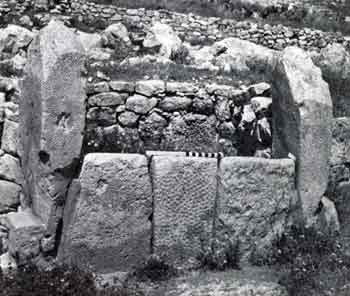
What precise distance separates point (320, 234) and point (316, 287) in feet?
3.09

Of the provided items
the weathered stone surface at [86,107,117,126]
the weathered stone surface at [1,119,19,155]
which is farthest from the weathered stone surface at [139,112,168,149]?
the weathered stone surface at [1,119,19,155]

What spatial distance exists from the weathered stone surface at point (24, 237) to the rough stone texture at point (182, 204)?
1184 mm

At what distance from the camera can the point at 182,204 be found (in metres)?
5.41

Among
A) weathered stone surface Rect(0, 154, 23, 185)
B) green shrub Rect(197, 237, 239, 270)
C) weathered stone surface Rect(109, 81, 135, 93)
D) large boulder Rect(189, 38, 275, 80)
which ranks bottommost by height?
green shrub Rect(197, 237, 239, 270)

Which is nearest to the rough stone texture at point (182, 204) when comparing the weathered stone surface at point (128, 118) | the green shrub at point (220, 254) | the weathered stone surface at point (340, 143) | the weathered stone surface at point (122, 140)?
the green shrub at point (220, 254)

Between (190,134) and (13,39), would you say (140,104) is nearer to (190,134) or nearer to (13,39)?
(190,134)

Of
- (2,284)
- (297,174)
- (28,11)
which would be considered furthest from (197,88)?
(28,11)

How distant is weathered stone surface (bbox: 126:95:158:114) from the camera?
6590mm

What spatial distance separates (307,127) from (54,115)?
2841 mm

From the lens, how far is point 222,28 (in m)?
12.2

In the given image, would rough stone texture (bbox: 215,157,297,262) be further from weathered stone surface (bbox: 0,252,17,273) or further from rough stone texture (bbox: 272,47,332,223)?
weathered stone surface (bbox: 0,252,17,273)

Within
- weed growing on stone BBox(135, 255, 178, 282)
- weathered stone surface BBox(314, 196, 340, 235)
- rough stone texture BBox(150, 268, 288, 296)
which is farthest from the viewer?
weathered stone surface BBox(314, 196, 340, 235)

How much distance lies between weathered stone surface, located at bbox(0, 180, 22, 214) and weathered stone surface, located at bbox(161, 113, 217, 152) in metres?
1.87

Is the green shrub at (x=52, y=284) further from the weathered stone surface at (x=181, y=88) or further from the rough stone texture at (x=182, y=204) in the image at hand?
the weathered stone surface at (x=181, y=88)
